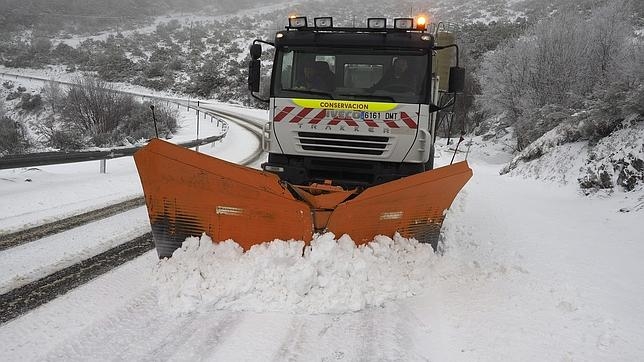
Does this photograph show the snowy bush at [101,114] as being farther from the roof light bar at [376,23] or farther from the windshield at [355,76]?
the roof light bar at [376,23]

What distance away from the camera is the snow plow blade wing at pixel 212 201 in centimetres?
382

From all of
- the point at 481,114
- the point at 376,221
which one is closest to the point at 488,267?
the point at 376,221

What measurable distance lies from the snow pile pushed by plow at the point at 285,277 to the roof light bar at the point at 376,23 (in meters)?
2.90

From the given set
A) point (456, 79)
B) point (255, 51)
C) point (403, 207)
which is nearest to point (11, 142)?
point (255, 51)

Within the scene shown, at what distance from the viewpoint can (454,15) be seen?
4847 centimetres

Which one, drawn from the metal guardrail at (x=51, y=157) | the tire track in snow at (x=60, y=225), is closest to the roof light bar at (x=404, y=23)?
the tire track in snow at (x=60, y=225)

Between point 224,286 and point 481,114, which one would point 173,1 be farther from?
point 224,286

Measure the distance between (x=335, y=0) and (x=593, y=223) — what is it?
70.7 meters

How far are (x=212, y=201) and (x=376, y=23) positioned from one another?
10.6ft

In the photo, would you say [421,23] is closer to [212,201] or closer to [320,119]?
[320,119]

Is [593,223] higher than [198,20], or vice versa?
[198,20]

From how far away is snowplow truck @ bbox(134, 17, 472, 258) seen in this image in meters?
3.96

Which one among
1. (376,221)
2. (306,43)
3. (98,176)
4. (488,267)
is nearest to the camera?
(376,221)

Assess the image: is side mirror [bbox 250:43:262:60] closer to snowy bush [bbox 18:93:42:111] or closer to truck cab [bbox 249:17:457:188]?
truck cab [bbox 249:17:457:188]
